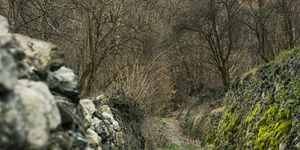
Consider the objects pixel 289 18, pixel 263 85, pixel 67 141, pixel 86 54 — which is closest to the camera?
pixel 67 141

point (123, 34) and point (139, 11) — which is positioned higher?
point (139, 11)

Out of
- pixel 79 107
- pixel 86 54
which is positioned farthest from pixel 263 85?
pixel 79 107

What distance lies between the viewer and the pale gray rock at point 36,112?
1.85 meters

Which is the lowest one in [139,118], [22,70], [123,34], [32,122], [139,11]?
[139,118]

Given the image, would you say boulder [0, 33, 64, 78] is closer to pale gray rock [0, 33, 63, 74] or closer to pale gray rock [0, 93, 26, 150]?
pale gray rock [0, 33, 63, 74]

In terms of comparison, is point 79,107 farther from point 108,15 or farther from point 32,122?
point 108,15

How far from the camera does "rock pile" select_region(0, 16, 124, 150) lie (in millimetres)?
1717

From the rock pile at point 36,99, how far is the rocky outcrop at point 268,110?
428cm

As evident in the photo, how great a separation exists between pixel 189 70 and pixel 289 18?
627 inches

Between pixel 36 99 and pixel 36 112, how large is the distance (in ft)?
0.24

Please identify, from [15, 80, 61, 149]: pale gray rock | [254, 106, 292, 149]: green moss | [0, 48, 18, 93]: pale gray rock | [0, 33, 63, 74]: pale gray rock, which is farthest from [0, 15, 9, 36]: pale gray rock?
[254, 106, 292, 149]: green moss

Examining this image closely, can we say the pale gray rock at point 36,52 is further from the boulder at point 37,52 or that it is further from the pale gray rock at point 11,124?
the pale gray rock at point 11,124

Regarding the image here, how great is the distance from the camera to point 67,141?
2301 millimetres

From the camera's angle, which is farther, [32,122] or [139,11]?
[139,11]
